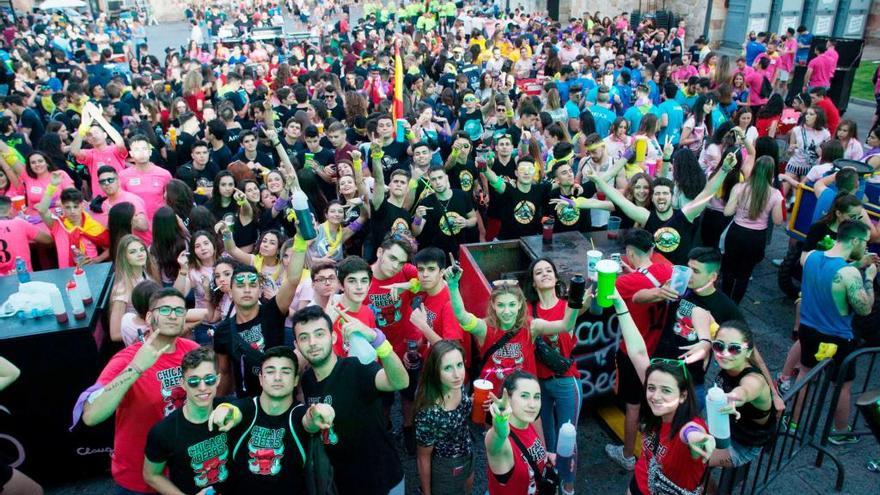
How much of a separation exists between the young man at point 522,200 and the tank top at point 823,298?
2.53 meters

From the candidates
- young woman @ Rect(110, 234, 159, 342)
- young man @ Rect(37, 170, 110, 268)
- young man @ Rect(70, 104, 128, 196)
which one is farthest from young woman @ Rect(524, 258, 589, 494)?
young man @ Rect(70, 104, 128, 196)

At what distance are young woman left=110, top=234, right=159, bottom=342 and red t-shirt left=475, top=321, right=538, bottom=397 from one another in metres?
2.81

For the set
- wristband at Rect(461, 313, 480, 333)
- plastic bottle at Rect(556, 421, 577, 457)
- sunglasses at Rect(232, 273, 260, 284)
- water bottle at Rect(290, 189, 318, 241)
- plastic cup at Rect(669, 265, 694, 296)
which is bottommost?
plastic bottle at Rect(556, 421, 577, 457)

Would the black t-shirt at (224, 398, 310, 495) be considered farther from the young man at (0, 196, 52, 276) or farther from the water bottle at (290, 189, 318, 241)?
the young man at (0, 196, 52, 276)

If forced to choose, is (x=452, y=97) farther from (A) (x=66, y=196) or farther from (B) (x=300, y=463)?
(B) (x=300, y=463)

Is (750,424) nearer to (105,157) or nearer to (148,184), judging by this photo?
(148,184)

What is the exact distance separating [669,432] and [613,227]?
312 cm

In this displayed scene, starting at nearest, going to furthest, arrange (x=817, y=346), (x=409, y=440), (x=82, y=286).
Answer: (x=82, y=286), (x=817, y=346), (x=409, y=440)

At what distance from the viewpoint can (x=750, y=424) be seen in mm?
3936

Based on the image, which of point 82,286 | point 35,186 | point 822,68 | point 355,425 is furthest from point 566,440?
point 822,68

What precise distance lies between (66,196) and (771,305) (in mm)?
7639

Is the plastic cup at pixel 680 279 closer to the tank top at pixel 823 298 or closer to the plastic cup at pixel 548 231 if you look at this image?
the tank top at pixel 823 298

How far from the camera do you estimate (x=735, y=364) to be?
12.4ft

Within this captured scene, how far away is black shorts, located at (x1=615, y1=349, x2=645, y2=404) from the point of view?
4750mm
